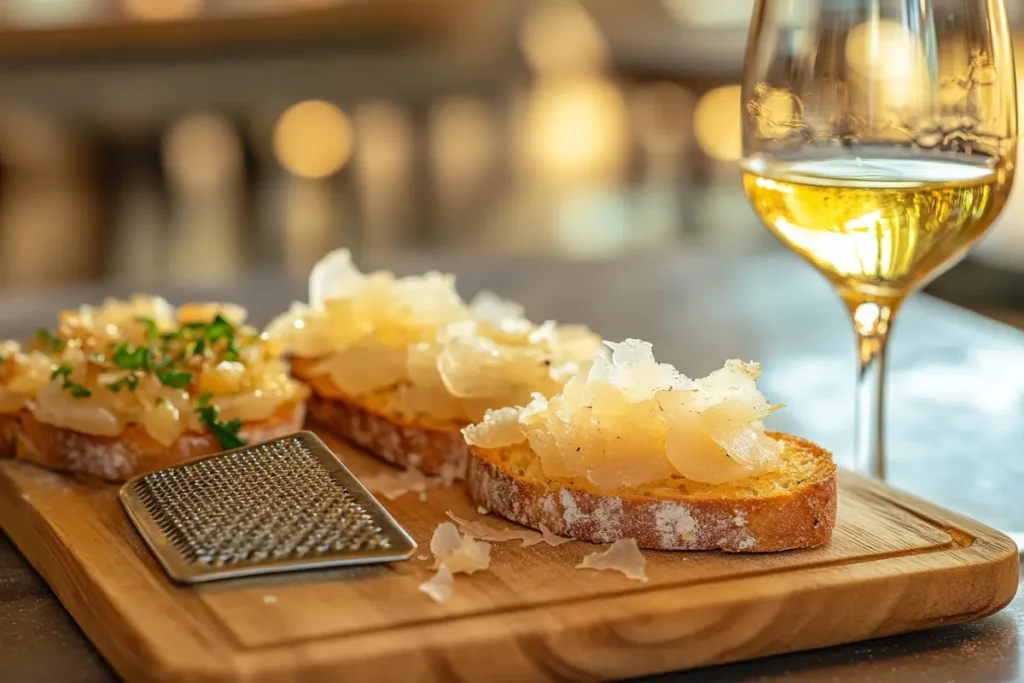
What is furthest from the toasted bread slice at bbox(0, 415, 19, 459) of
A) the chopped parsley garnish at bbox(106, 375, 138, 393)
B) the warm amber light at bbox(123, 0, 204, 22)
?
the warm amber light at bbox(123, 0, 204, 22)

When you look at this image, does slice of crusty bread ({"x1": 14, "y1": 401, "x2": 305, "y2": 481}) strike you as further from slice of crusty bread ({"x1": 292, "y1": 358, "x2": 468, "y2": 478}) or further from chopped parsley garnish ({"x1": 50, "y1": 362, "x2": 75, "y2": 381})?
slice of crusty bread ({"x1": 292, "y1": 358, "x2": 468, "y2": 478})

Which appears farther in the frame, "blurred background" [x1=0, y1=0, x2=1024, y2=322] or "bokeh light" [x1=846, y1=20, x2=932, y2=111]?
"blurred background" [x1=0, y1=0, x2=1024, y2=322]

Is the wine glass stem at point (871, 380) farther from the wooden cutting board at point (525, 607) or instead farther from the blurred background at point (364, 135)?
the blurred background at point (364, 135)

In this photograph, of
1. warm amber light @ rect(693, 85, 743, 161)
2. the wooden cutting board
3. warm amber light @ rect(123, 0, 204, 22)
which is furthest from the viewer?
warm amber light @ rect(693, 85, 743, 161)

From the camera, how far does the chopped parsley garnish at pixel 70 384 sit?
5.04 ft

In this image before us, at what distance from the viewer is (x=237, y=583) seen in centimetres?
115

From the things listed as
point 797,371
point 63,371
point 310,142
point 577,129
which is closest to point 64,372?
point 63,371

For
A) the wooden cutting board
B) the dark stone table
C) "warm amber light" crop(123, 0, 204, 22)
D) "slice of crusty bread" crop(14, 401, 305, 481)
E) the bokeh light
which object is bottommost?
the dark stone table

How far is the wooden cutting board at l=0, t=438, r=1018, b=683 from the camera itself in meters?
1.05

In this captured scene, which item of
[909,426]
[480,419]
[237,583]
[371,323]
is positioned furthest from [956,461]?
[237,583]

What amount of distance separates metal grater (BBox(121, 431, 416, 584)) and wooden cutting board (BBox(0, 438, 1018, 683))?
0.02 metres

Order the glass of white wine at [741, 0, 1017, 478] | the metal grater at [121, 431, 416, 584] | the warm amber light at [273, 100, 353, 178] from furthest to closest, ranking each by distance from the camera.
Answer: the warm amber light at [273, 100, 353, 178]
the glass of white wine at [741, 0, 1017, 478]
the metal grater at [121, 431, 416, 584]

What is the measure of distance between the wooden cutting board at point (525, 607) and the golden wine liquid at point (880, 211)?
334 millimetres

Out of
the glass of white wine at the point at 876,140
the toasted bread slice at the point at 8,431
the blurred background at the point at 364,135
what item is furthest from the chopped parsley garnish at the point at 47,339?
the blurred background at the point at 364,135
